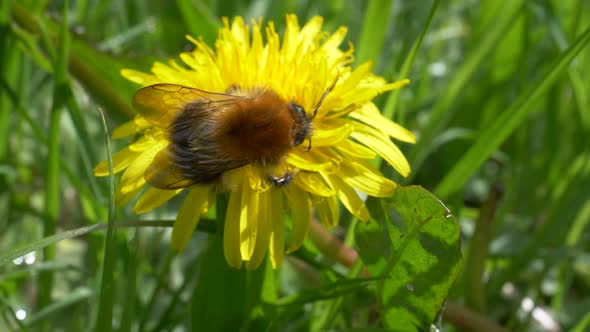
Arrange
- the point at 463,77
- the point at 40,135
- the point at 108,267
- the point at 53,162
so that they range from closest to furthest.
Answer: the point at 108,267, the point at 53,162, the point at 40,135, the point at 463,77

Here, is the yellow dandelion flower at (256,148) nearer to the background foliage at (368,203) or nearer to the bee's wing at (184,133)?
the bee's wing at (184,133)

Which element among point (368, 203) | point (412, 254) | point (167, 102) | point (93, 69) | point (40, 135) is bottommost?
point (412, 254)

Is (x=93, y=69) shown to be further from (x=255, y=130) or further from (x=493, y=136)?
(x=493, y=136)

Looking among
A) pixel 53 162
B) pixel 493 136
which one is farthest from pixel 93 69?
pixel 493 136

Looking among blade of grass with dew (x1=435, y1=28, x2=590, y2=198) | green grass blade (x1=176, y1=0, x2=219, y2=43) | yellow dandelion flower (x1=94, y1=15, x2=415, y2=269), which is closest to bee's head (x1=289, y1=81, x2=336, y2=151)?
yellow dandelion flower (x1=94, y1=15, x2=415, y2=269)

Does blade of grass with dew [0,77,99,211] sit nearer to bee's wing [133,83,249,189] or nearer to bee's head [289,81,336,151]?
bee's wing [133,83,249,189]

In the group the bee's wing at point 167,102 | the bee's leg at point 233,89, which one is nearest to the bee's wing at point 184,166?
the bee's wing at point 167,102
